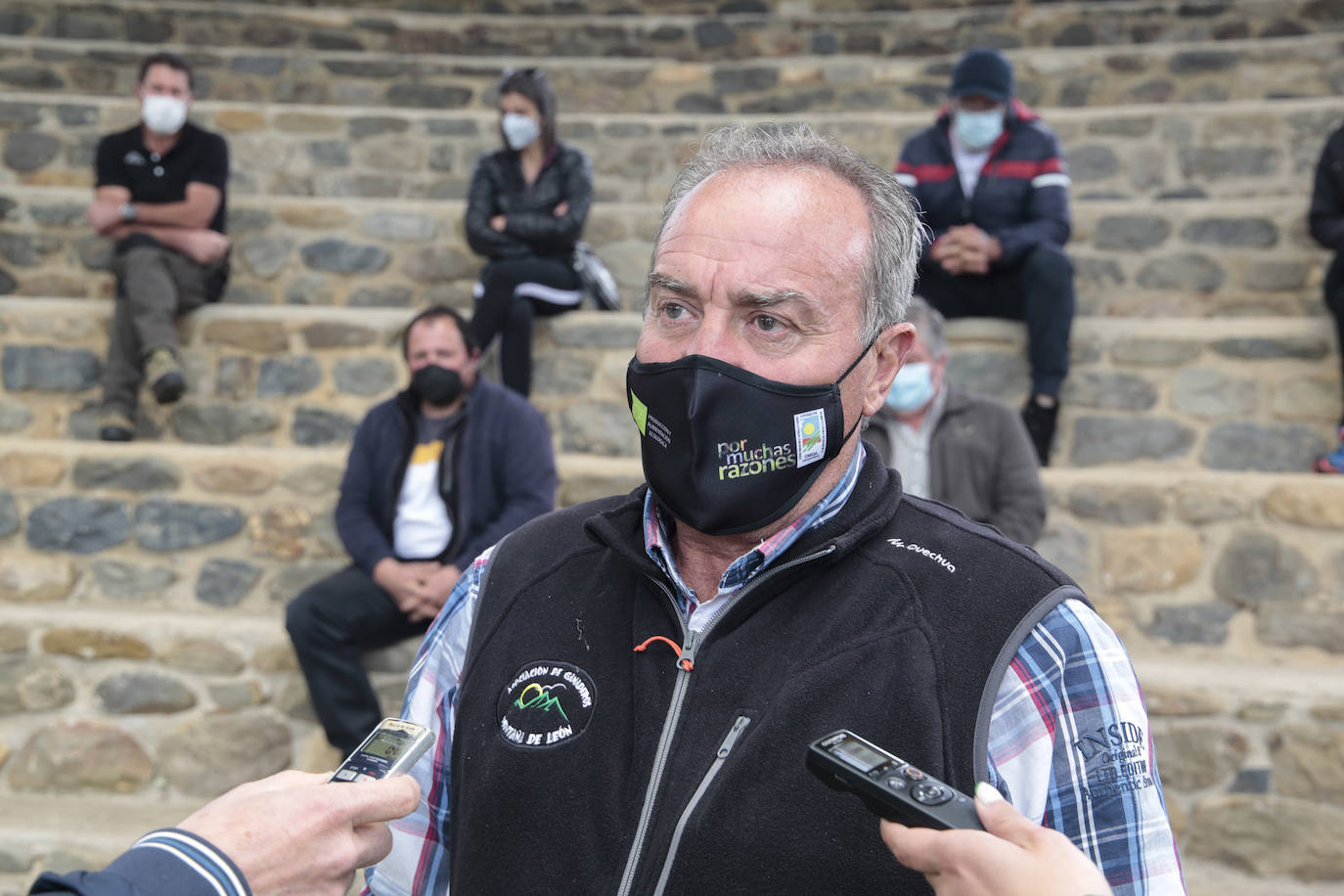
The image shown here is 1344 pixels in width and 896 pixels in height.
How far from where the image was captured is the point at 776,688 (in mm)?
1276

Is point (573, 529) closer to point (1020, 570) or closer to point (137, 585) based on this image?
point (1020, 570)

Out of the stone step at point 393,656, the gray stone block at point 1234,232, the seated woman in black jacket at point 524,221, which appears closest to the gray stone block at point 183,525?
the stone step at point 393,656

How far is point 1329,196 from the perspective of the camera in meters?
4.65

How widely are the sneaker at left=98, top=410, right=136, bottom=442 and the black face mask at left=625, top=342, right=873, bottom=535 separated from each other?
393 cm

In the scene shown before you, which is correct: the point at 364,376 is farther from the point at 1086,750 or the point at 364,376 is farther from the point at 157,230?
the point at 1086,750

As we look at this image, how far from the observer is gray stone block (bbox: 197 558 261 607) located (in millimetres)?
4398

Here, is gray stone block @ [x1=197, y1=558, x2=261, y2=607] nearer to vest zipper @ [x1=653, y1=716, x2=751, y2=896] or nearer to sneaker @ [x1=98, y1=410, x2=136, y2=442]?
sneaker @ [x1=98, y1=410, x2=136, y2=442]

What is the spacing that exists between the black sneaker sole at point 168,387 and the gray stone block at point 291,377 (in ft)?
1.29

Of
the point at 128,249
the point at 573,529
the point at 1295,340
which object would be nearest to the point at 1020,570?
the point at 573,529

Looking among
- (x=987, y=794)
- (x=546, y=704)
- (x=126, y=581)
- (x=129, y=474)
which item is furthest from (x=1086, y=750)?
(x=129, y=474)

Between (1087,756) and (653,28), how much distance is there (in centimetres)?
766

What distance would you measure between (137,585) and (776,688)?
12.4 ft

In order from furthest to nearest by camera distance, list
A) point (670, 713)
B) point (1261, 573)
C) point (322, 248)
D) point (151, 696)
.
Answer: point (322, 248) < point (151, 696) < point (1261, 573) < point (670, 713)

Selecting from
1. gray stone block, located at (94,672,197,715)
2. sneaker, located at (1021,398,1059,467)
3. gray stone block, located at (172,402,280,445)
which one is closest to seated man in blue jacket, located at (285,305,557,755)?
gray stone block, located at (94,672,197,715)
